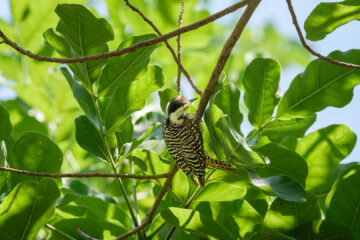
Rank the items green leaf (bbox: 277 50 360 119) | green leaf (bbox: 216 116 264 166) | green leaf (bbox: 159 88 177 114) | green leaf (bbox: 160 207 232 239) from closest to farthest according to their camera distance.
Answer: green leaf (bbox: 216 116 264 166)
green leaf (bbox: 160 207 232 239)
green leaf (bbox: 277 50 360 119)
green leaf (bbox: 159 88 177 114)

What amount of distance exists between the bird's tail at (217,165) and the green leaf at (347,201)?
42 centimetres

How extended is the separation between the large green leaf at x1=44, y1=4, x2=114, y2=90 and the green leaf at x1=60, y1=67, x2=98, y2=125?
9cm

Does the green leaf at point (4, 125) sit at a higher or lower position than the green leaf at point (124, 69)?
lower

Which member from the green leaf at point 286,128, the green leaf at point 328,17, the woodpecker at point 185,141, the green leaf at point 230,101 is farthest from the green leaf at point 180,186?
the green leaf at point 328,17

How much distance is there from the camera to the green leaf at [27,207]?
1.69 m

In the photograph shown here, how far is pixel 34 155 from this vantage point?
6.56ft

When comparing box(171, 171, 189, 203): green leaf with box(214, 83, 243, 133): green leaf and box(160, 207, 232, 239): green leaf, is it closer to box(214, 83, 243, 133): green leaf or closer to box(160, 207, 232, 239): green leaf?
box(160, 207, 232, 239): green leaf

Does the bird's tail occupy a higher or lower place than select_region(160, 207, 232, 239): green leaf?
higher

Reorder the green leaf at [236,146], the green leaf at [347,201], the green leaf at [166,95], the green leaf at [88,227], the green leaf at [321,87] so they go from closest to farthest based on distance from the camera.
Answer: the green leaf at [236,146]
the green leaf at [347,201]
the green leaf at [321,87]
the green leaf at [88,227]
the green leaf at [166,95]

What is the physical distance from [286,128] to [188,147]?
0.52 m

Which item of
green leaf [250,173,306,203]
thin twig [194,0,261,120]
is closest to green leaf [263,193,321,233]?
green leaf [250,173,306,203]

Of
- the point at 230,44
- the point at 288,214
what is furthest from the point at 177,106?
the point at 288,214

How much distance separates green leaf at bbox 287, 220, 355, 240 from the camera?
5.44 ft

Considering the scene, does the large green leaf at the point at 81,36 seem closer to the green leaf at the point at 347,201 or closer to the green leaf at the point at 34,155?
the green leaf at the point at 34,155
